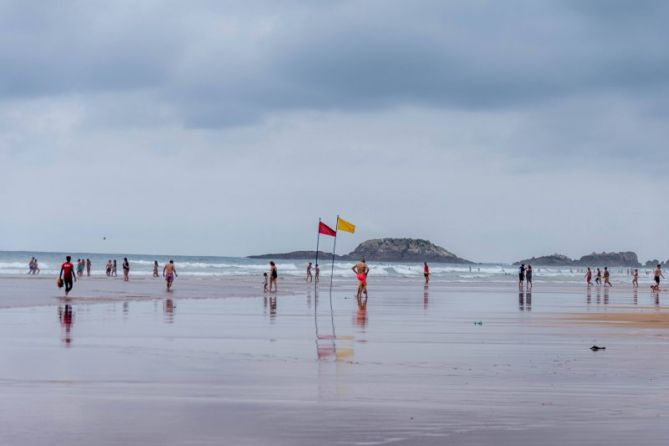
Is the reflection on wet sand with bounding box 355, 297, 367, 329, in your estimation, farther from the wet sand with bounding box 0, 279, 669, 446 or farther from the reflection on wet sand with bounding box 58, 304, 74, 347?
the reflection on wet sand with bounding box 58, 304, 74, 347

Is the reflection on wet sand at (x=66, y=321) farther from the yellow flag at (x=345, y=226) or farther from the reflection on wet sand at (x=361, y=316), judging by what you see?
the yellow flag at (x=345, y=226)

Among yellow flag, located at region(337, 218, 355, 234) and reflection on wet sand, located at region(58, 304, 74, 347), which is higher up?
yellow flag, located at region(337, 218, 355, 234)

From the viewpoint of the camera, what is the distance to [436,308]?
3691 cm

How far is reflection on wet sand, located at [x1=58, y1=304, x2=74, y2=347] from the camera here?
2083 cm

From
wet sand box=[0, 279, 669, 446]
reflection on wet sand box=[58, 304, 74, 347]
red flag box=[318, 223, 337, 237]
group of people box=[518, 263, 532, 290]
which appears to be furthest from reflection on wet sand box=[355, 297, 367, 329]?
group of people box=[518, 263, 532, 290]

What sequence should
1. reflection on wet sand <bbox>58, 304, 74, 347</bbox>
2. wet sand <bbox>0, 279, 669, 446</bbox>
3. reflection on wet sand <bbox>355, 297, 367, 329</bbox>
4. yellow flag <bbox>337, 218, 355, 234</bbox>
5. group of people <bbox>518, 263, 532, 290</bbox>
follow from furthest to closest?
group of people <bbox>518, 263, 532, 290</bbox>
yellow flag <bbox>337, 218, 355, 234</bbox>
reflection on wet sand <bbox>355, 297, 367, 329</bbox>
reflection on wet sand <bbox>58, 304, 74, 347</bbox>
wet sand <bbox>0, 279, 669, 446</bbox>

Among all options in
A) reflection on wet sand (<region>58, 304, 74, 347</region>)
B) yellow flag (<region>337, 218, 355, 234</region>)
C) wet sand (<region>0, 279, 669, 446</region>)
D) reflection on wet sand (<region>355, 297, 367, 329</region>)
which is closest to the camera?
wet sand (<region>0, 279, 669, 446</region>)

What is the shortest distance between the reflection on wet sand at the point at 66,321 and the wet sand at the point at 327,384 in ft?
0.25

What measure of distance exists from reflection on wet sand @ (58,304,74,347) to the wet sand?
8cm

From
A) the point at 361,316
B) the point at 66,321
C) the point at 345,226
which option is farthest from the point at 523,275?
the point at 66,321

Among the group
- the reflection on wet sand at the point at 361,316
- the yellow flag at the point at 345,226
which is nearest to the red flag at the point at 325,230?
the yellow flag at the point at 345,226

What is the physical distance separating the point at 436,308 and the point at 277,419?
2668cm

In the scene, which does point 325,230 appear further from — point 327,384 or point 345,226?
point 327,384

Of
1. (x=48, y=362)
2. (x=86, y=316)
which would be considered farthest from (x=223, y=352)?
(x=86, y=316)
